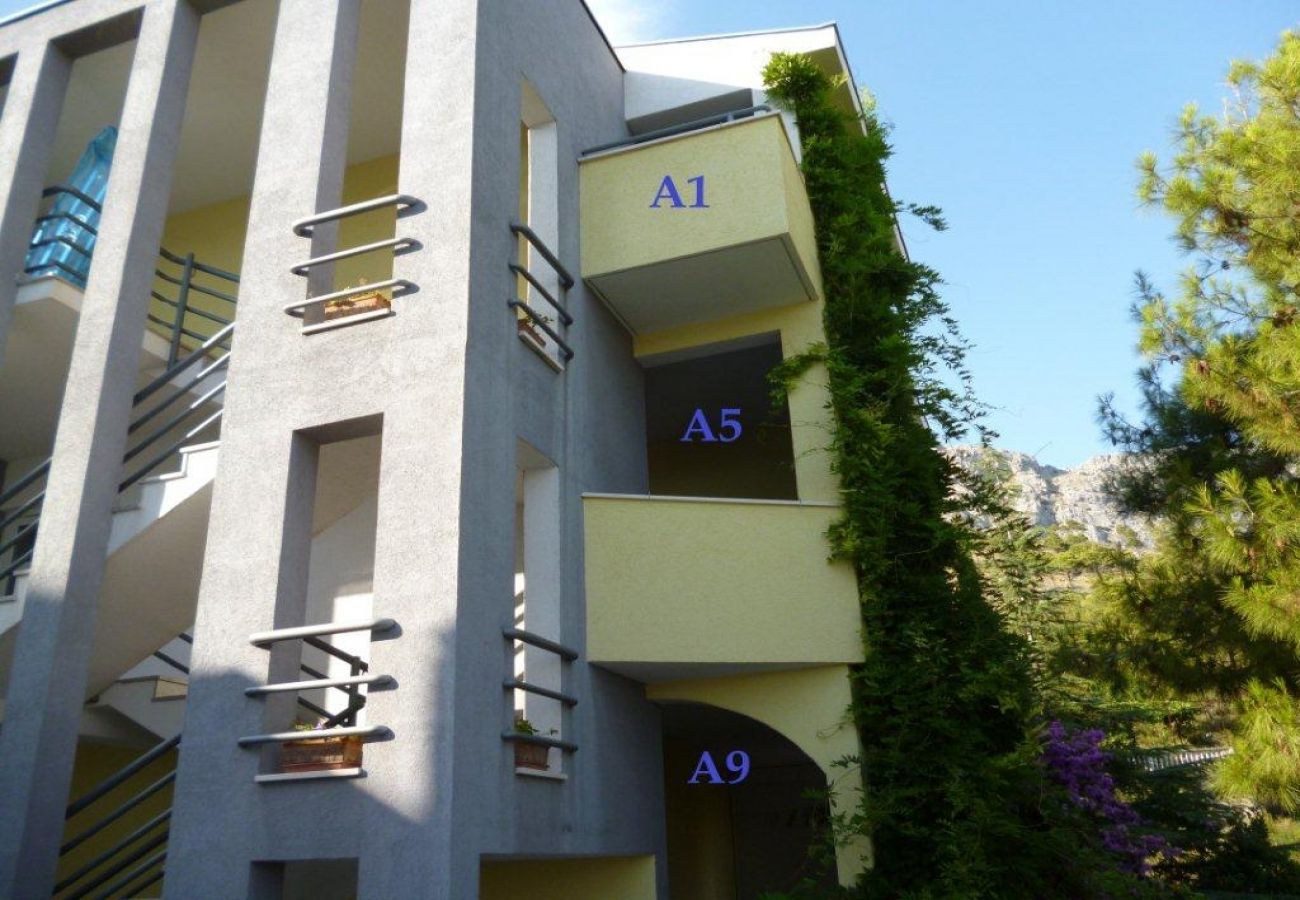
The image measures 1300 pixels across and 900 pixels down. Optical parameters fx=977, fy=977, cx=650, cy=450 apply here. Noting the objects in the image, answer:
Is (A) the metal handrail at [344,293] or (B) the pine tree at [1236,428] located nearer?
(A) the metal handrail at [344,293]

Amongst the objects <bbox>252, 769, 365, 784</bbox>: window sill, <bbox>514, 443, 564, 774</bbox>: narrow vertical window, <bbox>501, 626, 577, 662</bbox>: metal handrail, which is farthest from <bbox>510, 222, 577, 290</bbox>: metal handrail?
<bbox>252, 769, 365, 784</bbox>: window sill

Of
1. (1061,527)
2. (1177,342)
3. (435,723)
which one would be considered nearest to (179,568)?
(435,723)

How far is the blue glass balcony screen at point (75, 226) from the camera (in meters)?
8.66

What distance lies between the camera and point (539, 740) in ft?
20.5

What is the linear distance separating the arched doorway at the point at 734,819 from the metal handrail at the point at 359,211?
25.2 feet

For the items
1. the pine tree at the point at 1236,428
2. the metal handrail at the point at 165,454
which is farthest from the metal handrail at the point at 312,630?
the pine tree at the point at 1236,428

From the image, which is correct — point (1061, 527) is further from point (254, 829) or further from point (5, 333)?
point (5, 333)

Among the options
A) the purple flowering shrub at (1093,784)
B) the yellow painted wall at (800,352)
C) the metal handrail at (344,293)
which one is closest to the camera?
the metal handrail at (344,293)

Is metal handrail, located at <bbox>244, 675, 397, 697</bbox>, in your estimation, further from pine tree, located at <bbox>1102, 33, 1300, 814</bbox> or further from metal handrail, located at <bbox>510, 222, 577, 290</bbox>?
pine tree, located at <bbox>1102, 33, 1300, 814</bbox>

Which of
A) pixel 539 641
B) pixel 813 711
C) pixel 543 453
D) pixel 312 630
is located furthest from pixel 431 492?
pixel 813 711

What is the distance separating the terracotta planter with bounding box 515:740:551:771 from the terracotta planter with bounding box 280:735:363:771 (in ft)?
3.39

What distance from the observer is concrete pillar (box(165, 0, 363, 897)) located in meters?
5.64

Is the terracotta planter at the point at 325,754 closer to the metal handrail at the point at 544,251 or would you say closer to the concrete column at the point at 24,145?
the metal handrail at the point at 544,251

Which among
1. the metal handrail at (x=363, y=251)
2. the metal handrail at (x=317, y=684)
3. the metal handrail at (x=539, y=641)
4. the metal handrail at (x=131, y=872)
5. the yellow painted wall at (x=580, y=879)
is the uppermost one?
the metal handrail at (x=363, y=251)
